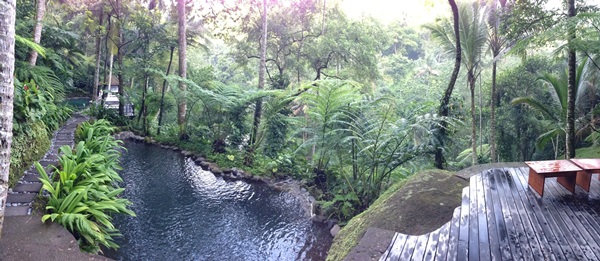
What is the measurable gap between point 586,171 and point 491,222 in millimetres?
1211

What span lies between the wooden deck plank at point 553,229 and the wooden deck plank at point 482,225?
345 mm

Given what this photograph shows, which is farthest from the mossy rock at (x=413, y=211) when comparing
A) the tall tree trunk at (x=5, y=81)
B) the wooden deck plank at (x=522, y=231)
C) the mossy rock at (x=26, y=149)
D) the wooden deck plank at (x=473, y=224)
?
the mossy rock at (x=26, y=149)

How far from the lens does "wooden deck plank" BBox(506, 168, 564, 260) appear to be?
6.48 ft

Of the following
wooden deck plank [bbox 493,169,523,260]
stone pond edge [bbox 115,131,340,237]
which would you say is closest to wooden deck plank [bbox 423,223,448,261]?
wooden deck plank [bbox 493,169,523,260]

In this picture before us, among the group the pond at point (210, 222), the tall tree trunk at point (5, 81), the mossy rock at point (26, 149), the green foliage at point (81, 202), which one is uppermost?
the tall tree trunk at point (5, 81)

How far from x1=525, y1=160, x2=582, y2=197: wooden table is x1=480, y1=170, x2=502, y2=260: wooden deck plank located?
0.35 m

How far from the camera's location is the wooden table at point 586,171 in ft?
9.05

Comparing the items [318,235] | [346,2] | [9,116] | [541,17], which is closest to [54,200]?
[9,116]

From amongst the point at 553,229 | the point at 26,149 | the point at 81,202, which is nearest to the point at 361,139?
the point at 553,229

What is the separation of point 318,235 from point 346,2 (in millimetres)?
8749

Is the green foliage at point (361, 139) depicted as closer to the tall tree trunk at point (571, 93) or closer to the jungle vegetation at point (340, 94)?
the jungle vegetation at point (340, 94)

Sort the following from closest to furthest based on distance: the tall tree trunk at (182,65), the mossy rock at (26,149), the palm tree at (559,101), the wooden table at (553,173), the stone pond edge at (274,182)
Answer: the wooden table at (553,173)
the mossy rock at (26,149)
the stone pond edge at (274,182)
the palm tree at (559,101)
the tall tree trunk at (182,65)

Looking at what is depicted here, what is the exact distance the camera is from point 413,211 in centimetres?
313

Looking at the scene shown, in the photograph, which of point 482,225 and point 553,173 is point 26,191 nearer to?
point 482,225
